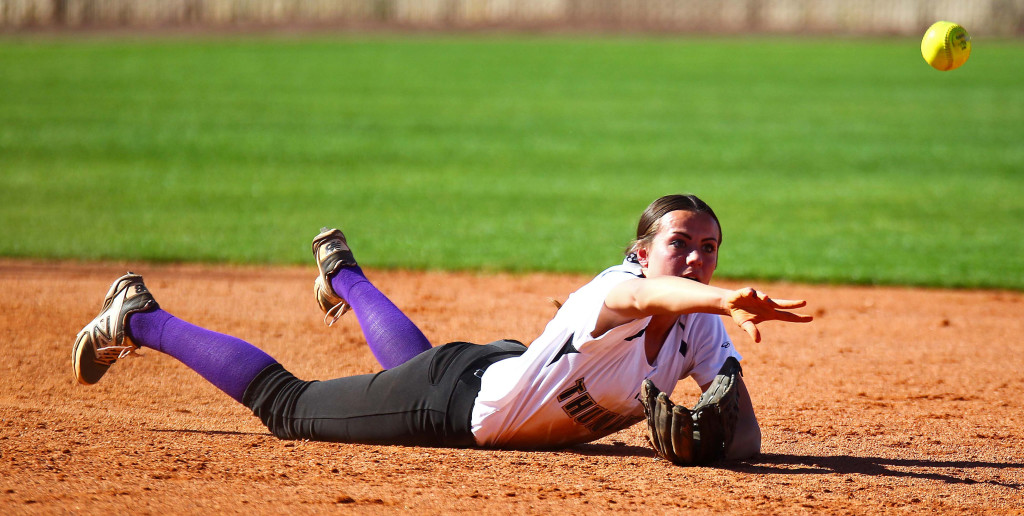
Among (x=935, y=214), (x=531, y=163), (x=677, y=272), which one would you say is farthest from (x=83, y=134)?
(x=677, y=272)

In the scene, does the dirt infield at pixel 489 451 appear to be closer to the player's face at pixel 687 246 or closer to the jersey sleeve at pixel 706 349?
the jersey sleeve at pixel 706 349

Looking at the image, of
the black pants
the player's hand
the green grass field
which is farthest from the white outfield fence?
the player's hand

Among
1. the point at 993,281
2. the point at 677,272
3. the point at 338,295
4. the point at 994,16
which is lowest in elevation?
the point at 993,281

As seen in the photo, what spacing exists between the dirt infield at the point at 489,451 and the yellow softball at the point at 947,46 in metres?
1.53

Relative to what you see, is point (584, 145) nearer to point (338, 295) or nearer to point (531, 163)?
point (531, 163)

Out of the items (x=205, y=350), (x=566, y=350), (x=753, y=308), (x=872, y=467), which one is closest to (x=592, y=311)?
(x=566, y=350)

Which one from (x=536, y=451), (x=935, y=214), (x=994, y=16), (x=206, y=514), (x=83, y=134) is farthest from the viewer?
(x=994, y=16)

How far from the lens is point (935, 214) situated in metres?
10.3

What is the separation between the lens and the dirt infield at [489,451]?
3.23 m

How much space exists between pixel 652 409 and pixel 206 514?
139cm

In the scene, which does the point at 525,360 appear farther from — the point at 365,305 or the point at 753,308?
the point at 365,305

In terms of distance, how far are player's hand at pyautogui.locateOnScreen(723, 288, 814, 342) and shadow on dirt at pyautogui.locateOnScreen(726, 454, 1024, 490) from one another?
3.26ft

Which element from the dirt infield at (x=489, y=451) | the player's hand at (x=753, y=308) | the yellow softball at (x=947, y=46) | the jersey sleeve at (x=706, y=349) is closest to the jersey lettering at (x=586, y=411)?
the dirt infield at (x=489, y=451)

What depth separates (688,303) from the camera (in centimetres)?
285
